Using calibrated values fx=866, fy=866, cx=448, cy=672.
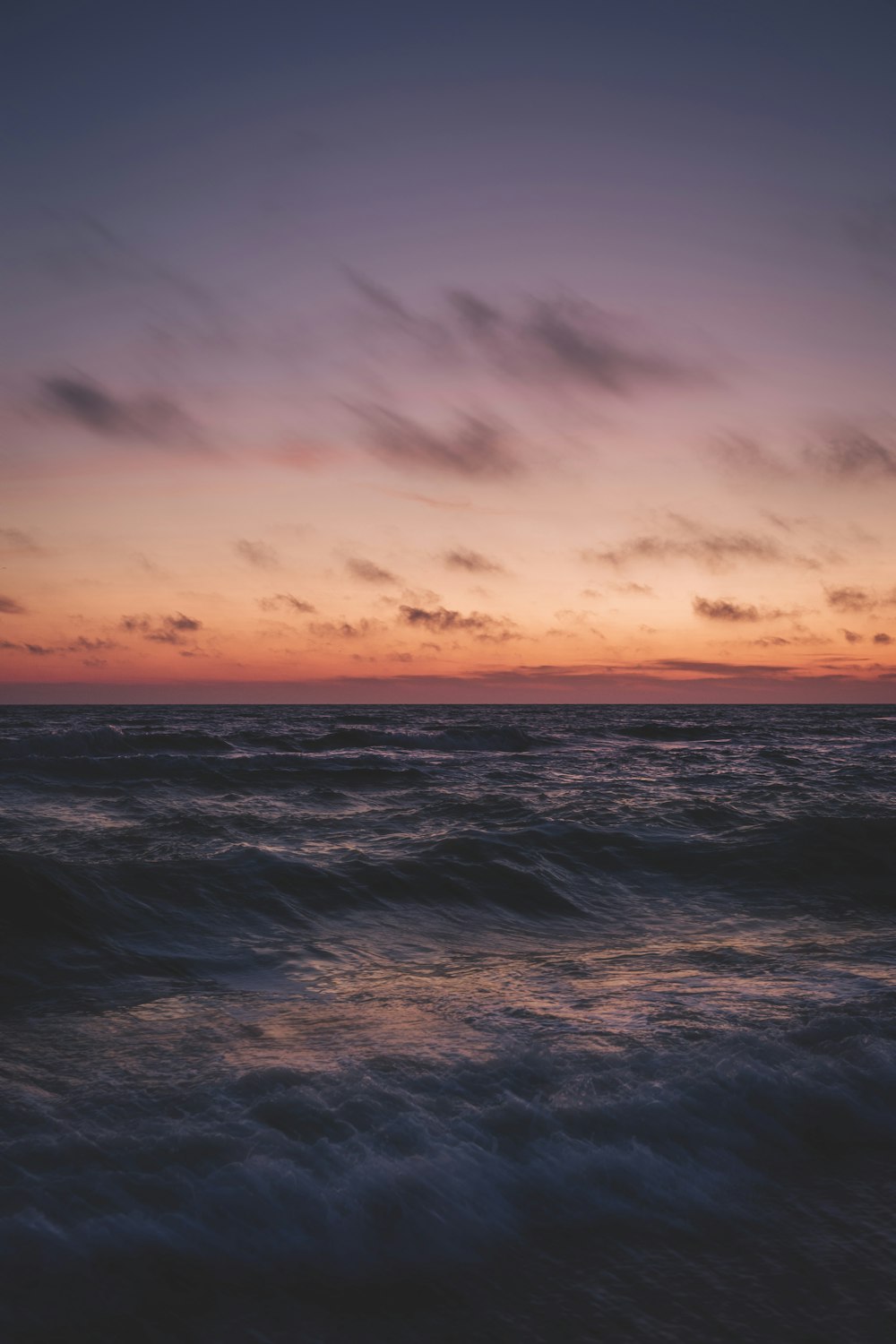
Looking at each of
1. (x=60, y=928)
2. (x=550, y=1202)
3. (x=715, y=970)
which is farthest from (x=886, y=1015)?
(x=60, y=928)

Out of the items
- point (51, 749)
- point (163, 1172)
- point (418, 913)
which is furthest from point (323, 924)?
point (51, 749)

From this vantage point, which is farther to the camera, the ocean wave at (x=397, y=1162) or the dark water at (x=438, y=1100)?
the ocean wave at (x=397, y=1162)

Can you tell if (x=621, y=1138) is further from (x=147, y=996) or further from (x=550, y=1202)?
(x=147, y=996)

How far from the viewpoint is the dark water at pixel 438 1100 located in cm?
310

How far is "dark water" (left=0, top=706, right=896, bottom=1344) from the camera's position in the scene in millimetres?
3096

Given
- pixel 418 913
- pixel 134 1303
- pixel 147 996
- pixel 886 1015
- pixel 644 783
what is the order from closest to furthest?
pixel 134 1303, pixel 886 1015, pixel 147 996, pixel 418 913, pixel 644 783

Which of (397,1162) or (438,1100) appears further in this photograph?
(438,1100)

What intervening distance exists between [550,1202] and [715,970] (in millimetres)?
3500

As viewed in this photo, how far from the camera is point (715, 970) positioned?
6762 millimetres

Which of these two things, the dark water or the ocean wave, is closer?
the dark water

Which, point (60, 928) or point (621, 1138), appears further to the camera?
point (60, 928)

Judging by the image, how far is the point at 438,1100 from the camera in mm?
4312

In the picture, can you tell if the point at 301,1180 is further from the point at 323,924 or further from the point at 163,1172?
the point at 323,924

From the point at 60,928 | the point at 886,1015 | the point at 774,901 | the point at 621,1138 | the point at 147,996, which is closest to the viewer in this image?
the point at 621,1138
